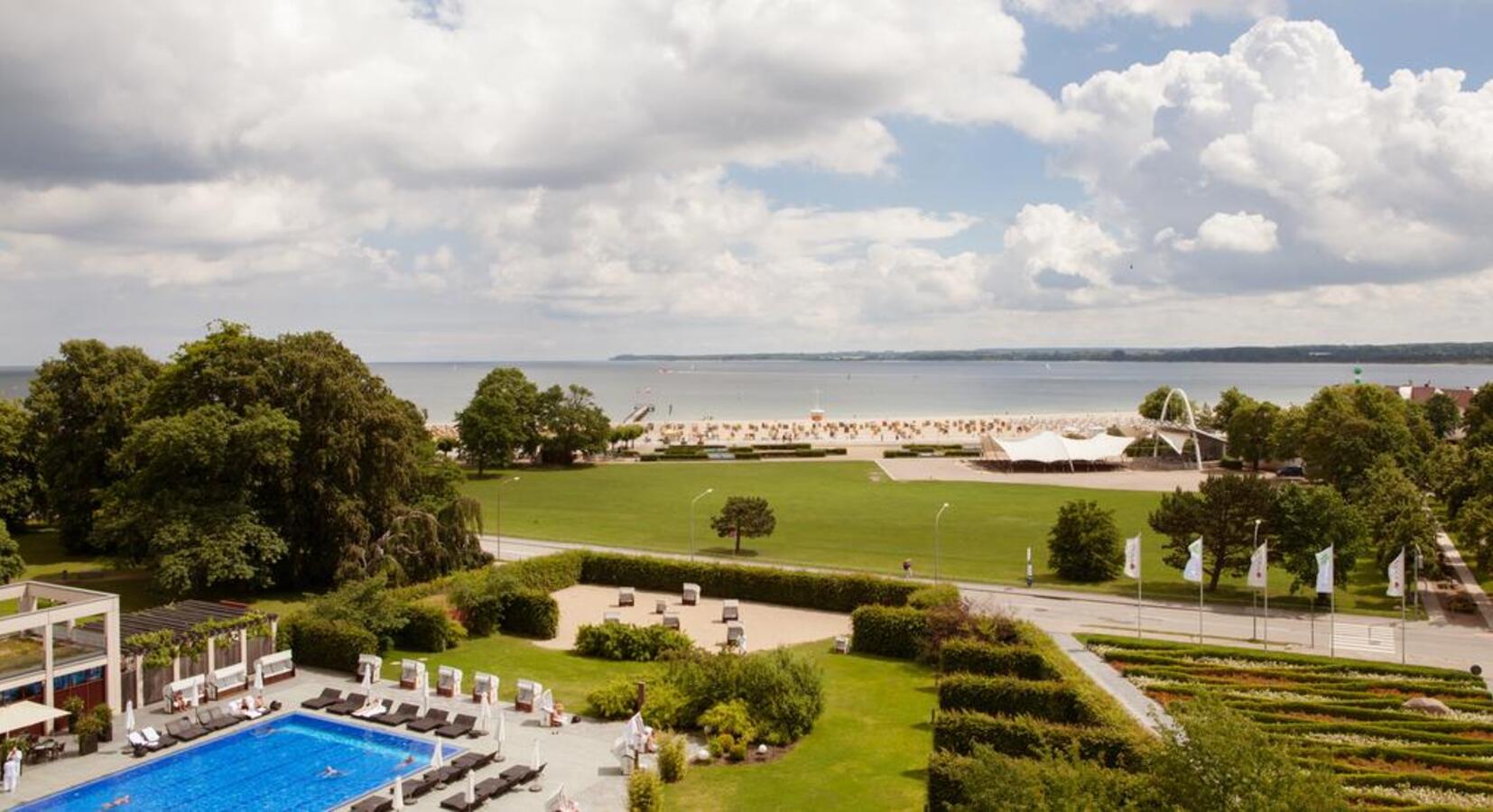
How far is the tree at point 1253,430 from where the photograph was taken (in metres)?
85.7

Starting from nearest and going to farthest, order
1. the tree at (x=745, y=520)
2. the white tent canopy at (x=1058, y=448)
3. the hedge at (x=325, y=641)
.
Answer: the hedge at (x=325, y=641) → the tree at (x=745, y=520) → the white tent canopy at (x=1058, y=448)

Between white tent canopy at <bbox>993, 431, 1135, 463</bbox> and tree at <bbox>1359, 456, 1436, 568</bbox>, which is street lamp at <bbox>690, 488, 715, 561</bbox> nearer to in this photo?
white tent canopy at <bbox>993, 431, 1135, 463</bbox>

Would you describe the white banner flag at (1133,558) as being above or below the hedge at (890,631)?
above

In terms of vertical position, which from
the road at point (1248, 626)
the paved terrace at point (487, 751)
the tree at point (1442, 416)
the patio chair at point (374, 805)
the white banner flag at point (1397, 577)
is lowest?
the paved terrace at point (487, 751)

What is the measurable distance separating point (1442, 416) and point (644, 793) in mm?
111210

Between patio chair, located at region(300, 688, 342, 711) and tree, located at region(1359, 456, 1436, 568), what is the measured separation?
42.0 m

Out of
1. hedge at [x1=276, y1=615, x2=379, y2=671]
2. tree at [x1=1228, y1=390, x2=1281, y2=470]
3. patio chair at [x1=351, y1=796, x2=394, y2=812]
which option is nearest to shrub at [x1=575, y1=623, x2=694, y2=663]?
hedge at [x1=276, y1=615, x2=379, y2=671]

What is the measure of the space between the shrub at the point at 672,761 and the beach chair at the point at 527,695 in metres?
5.74

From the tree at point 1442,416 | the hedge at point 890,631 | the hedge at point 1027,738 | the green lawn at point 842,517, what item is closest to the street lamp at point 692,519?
the green lawn at point 842,517

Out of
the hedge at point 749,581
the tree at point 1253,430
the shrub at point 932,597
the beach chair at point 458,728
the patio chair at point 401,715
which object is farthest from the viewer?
the tree at point 1253,430

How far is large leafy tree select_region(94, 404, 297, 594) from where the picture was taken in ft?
116

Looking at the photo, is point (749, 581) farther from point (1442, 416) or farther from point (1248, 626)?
point (1442, 416)

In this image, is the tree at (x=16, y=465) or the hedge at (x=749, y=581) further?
the tree at (x=16, y=465)

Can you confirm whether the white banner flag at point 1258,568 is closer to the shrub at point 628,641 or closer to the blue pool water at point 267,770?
the shrub at point 628,641
